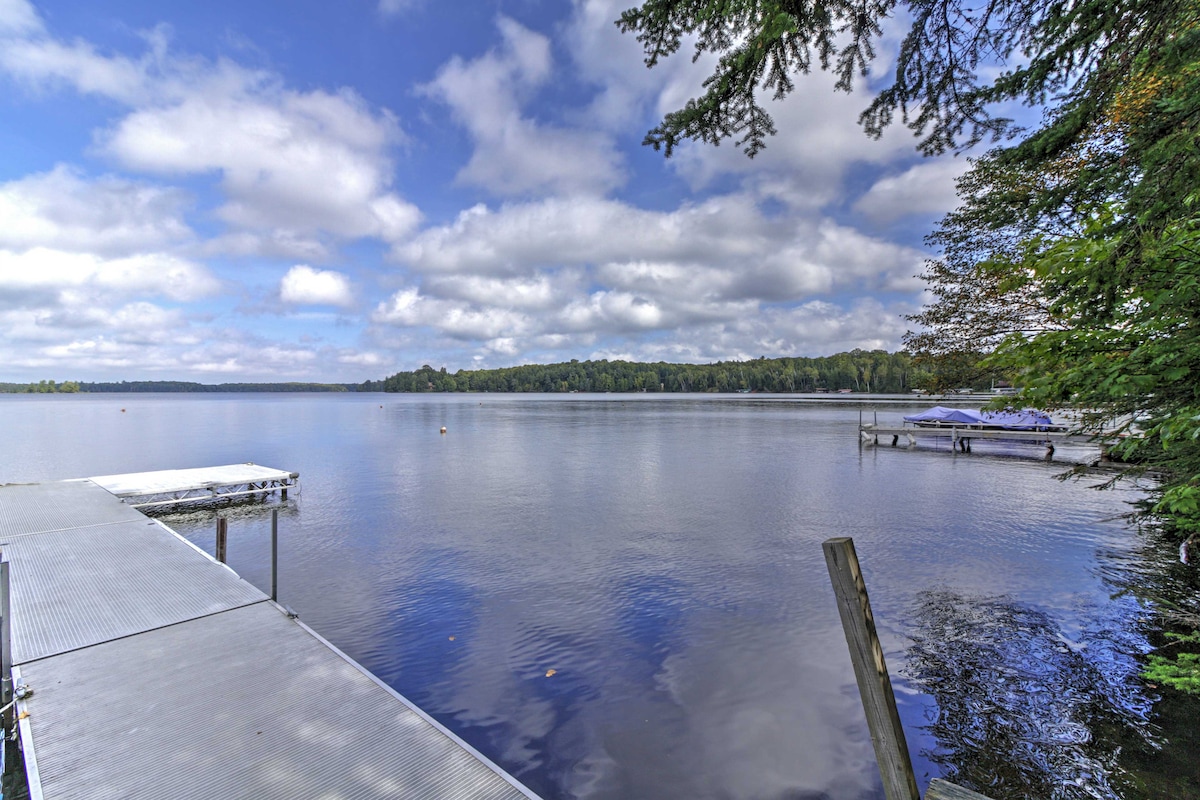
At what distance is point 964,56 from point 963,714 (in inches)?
272

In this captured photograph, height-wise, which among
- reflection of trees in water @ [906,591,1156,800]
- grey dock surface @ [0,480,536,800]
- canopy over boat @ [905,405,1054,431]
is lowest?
reflection of trees in water @ [906,591,1156,800]

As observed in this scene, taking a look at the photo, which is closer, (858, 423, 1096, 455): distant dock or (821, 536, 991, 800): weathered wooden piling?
(821, 536, 991, 800): weathered wooden piling

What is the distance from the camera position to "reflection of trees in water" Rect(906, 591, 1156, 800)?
4926mm

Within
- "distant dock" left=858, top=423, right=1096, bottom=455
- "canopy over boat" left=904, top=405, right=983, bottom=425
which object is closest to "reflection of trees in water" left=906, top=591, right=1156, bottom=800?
"distant dock" left=858, top=423, right=1096, bottom=455

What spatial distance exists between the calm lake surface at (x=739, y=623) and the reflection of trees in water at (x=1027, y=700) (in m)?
0.03

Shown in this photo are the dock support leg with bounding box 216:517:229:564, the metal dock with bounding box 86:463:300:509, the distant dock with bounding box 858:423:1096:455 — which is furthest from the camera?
the distant dock with bounding box 858:423:1096:455

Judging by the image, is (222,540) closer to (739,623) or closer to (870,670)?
(739,623)

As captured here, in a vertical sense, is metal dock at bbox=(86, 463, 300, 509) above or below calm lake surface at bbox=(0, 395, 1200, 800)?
above

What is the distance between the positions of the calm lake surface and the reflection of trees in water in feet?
0.09

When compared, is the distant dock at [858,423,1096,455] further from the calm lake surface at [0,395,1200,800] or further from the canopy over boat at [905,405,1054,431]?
the calm lake surface at [0,395,1200,800]

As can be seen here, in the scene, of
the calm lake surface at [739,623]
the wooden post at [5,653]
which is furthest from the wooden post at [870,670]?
the wooden post at [5,653]

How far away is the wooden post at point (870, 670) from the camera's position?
3191 millimetres

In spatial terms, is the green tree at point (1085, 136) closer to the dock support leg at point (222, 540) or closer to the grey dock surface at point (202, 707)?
the grey dock surface at point (202, 707)

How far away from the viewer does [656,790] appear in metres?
4.99
